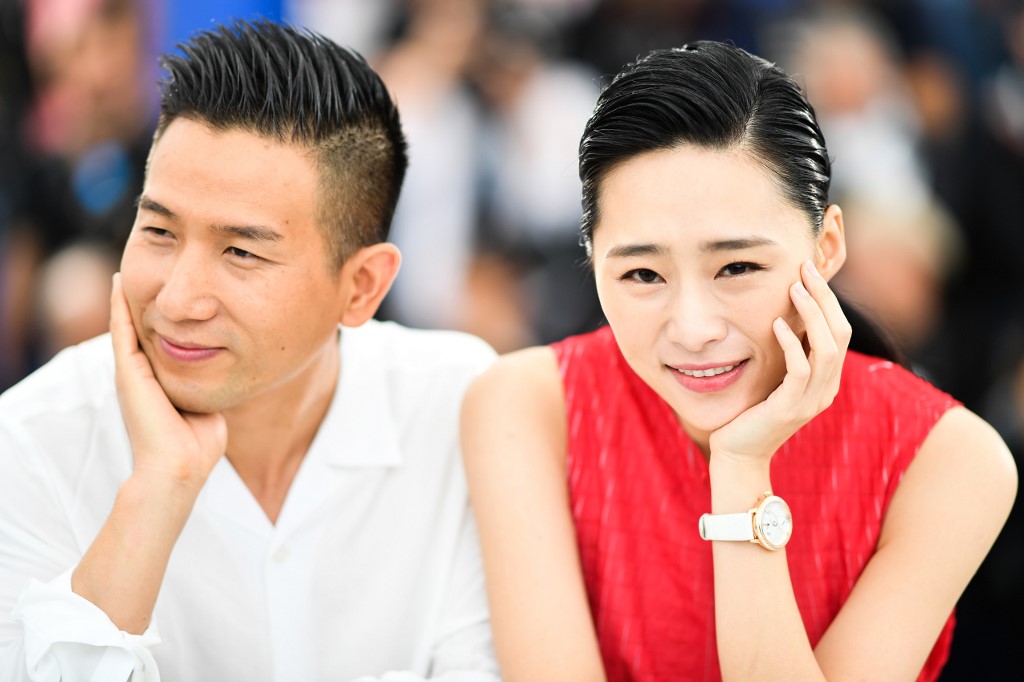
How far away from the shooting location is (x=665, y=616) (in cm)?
223

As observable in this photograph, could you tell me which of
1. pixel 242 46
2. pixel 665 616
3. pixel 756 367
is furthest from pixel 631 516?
pixel 242 46

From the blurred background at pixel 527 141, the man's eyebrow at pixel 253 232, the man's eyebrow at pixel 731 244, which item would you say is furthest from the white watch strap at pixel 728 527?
the blurred background at pixel 527 141

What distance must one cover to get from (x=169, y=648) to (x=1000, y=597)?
3105 mm

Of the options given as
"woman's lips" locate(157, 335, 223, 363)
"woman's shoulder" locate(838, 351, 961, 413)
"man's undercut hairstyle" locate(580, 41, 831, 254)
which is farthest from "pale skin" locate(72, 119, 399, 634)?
"woman's shoulder" locate(838, 351, 961, 413)

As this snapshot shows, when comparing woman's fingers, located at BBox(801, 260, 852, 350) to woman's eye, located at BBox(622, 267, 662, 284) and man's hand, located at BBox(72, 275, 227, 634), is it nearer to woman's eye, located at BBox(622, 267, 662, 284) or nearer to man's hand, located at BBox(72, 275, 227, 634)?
woman's eye, located at BBox(622, 267, 662, 284)

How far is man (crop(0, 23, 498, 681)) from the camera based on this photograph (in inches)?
81.4

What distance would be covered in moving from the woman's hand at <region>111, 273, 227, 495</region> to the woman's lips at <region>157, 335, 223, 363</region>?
0.09 metres

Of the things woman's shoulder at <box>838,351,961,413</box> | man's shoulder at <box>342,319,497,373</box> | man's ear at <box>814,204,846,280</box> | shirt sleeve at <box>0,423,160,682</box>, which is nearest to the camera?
shirt sleeve at <box>0,423,160,682</box>

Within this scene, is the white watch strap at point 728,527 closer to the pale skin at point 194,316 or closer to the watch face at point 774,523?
the watch face at point 774,523

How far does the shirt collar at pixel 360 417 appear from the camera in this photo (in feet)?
8.06

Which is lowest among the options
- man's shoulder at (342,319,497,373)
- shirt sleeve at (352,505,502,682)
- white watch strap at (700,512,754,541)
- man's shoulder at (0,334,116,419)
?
shirt sleeve at (352,505,502,682)

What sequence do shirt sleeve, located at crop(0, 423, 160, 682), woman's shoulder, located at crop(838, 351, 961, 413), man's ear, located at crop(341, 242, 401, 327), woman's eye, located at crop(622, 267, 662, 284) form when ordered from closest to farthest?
1. shirt sleeve, located at crop(0, 423, 160, 682)
2. woman's eye, located at crop(622, 267, 662, 284)
3. woman's shoulder, located at crop(838, 351, 961, 413)
4. man's ear, located at crop(341, 242, 401, 327)

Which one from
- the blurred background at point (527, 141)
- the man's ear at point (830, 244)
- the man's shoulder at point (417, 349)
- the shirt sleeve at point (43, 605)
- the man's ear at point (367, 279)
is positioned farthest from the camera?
the blurred background at point (527, 141)

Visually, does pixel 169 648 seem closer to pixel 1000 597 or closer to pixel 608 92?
pixel 608 92
